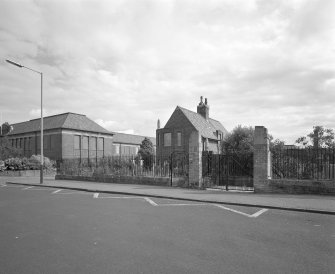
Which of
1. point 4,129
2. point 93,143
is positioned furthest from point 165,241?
point 4,129

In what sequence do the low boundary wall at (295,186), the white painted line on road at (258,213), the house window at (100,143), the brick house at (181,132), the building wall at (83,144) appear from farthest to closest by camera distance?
the house window at (100,143) < the building wall at (83,144) < the brick house at (181,132) < the low boundary wall at (295,186) < the white painted line on road at (258,213)

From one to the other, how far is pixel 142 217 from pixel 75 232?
2.24 meters

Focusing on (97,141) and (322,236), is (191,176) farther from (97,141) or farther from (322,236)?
(97,141)

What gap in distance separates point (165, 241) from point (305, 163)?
1011 cm

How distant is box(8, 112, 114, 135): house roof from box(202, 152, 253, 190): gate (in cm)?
3409

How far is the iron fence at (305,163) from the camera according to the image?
13.5m

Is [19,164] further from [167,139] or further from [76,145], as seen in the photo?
[167,139]

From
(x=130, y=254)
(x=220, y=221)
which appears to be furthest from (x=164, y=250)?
(x=220, y=221)

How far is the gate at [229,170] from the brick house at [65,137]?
3017cm

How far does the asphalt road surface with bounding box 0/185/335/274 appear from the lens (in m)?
4.76

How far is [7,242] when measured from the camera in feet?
19.8

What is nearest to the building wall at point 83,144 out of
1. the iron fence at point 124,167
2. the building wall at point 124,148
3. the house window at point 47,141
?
the house window at point 47,141

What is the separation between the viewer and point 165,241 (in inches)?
241

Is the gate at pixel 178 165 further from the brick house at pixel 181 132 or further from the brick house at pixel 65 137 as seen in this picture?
the brick house at pixel 65 137
